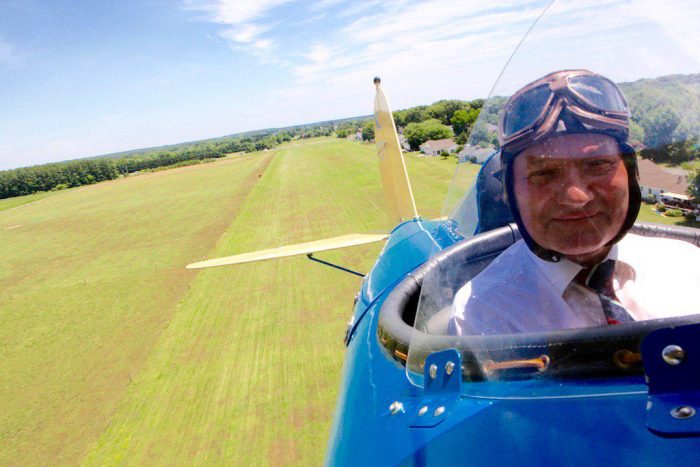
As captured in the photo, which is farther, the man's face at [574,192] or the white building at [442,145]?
the white building at [442,145]

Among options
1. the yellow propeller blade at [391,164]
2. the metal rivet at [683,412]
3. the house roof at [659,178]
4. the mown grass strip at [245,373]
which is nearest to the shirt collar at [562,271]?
the house roof at [659,178]

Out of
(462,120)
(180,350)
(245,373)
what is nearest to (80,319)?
(180,350)

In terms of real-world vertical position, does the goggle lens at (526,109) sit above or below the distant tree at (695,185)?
above

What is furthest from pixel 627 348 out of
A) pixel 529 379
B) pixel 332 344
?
pixel 332 344

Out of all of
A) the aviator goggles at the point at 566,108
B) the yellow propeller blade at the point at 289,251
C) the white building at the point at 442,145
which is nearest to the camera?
the aviator goggles at the point at 566,108

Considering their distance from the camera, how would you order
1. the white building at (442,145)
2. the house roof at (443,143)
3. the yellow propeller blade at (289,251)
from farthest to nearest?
the yellow propeller blade at (289,251)
the house roof at (443,143)
the white building at (442,145)

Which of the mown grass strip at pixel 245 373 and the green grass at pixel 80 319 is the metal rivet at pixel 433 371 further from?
the green grass at pixel 80 319
